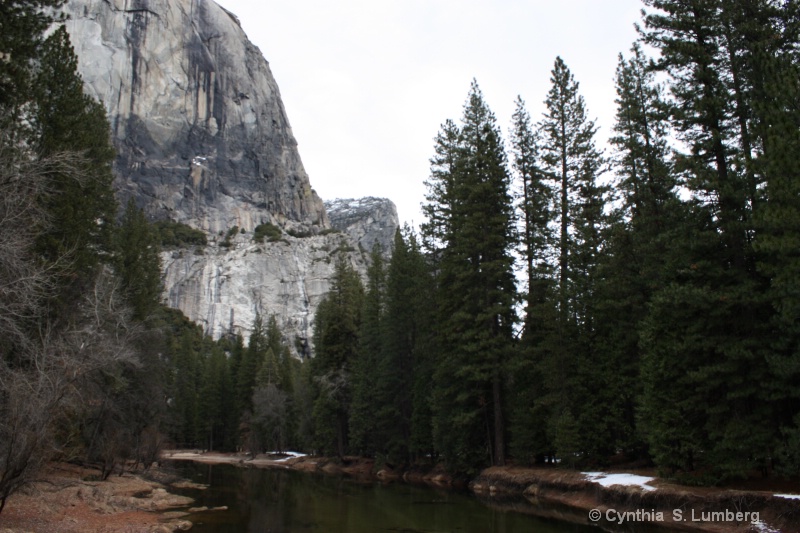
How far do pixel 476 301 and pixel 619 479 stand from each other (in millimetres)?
10227

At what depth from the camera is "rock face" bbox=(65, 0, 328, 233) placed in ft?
358

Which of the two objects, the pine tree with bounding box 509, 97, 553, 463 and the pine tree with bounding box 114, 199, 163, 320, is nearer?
the pine tree with bounding box 509, 97, 553, 463


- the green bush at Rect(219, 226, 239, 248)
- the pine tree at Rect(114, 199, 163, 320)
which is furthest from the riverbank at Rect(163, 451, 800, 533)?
the green bush at Rect(219, 226, 239, 248)

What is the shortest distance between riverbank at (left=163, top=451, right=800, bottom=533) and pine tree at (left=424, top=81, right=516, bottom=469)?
2.25 m

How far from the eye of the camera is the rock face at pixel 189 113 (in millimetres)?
109062

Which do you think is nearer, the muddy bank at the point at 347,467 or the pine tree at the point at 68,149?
the pine tree at the point at 68,149

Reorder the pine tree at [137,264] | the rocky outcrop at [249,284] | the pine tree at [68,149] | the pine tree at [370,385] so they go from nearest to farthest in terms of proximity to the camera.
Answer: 1. the pine tree at [68,149]
2. the pine tree at [137,264]
3. the pine tree at [370,385]
4. the rocky outcrop at [249,284]

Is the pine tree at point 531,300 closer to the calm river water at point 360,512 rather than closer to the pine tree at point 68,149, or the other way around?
the calm river water at point 360,512

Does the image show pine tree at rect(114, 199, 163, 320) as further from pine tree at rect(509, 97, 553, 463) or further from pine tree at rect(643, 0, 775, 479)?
pine tree at rect(643, 0, 775, 479)

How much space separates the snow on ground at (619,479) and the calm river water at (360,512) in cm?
243

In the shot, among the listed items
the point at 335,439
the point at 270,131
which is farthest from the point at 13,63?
the point at 270,131

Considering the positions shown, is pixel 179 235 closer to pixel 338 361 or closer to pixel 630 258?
pixel 338 361

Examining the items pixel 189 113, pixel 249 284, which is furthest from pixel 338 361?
pixel 189 113

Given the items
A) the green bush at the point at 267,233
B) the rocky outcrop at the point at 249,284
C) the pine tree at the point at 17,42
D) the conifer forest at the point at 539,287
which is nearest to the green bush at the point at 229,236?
the rocky outcrop at the point at 249,284
